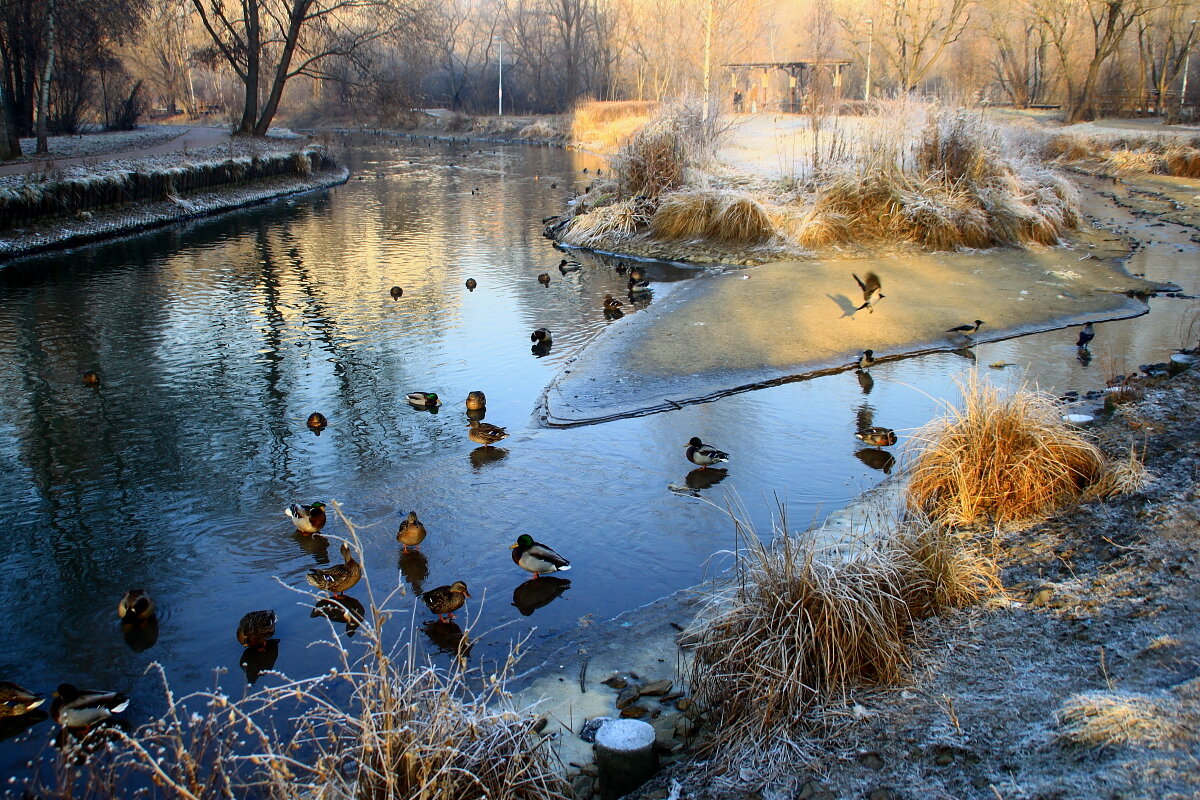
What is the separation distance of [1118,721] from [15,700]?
509cm

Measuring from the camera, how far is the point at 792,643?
409 centimetres

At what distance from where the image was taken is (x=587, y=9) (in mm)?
66375

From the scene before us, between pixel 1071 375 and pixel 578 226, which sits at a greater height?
pixel 578 226

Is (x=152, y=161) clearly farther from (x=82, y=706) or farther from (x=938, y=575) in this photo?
(x=938, y=575)

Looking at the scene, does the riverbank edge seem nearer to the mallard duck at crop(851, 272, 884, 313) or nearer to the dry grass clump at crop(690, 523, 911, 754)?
the mallard duck at crop(851, 272, 884, 313)

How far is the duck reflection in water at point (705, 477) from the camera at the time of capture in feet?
23.3

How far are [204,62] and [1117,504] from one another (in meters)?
38.1

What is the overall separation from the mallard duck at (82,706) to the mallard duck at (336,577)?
128 centimetres

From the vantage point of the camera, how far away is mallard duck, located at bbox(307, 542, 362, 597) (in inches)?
218

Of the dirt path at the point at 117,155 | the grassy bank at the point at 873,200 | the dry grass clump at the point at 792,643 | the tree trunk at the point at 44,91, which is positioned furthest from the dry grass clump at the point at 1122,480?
the tree trunk at the point at 44,91

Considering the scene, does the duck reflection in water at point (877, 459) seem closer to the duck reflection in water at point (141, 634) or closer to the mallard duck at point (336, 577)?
the mallard duck at point (336, 577)

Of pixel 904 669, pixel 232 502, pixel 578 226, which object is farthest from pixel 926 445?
pixel 578 226

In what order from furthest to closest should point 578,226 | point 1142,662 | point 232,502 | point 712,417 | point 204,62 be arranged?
point 204,62, point 578,226, point 712,417, point 232,502, point 1142,662

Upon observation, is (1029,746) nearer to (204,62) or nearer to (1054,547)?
(1054,547)
